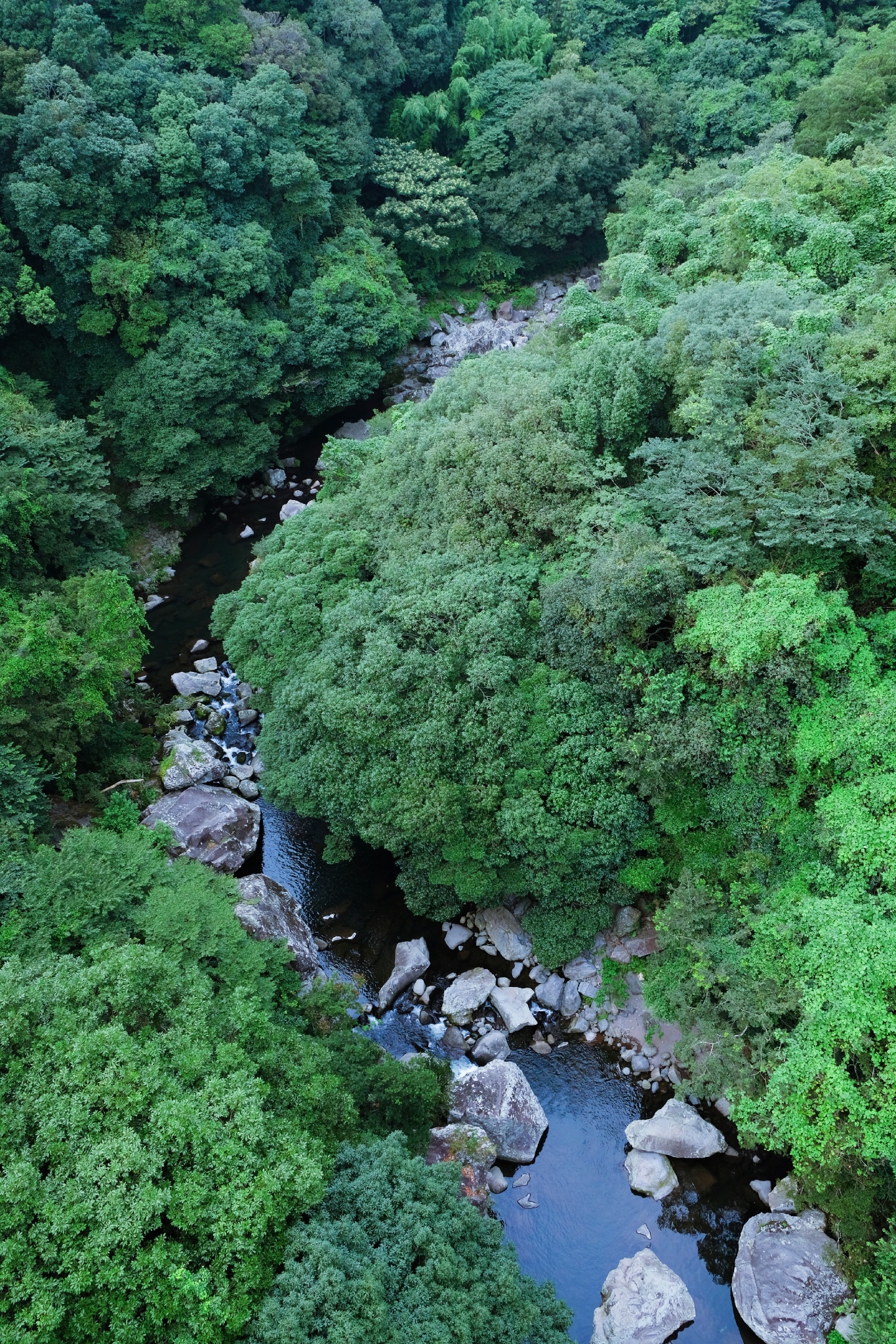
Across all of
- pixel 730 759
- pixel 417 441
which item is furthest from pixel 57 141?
pixel 730 759

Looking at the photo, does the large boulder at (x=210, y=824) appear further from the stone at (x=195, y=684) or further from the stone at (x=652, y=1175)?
the stone at (x=652, y=1175)

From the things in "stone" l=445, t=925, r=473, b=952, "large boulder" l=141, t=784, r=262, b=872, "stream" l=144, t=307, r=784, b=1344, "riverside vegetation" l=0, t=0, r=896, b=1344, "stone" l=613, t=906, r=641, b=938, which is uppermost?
"riverside vegetation" l=0, t=0, r=896, b=1344

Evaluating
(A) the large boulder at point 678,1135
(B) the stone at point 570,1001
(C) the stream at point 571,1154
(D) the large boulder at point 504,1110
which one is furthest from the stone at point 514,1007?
(A) the large boulder at point 678,1135

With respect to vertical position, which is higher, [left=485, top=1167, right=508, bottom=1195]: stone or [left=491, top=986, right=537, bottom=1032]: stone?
[left=491, top=986, right=537, bottom=1032]: stone

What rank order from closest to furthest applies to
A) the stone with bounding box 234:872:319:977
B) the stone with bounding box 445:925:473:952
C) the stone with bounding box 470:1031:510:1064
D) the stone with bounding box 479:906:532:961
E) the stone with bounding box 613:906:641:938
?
1. the stone with bounding box 470:1031:510:1064
2. the stone with bounding box 234:872:319:977
3. the stone with bounding box 613:906:641:938
4. the stone with bounding box 479:906:532:961
5. the stone with bounding box 445:925:473:952

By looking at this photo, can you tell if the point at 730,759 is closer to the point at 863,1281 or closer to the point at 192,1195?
the point at 863,1281

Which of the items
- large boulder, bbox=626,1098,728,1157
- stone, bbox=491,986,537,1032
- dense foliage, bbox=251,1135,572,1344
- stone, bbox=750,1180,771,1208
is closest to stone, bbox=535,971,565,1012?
stone, bbox=491,986,537,1032

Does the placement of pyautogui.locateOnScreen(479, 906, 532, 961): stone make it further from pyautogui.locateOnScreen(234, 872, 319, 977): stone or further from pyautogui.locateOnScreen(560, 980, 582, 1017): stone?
pyautogui.locateOnScreen(234, 872, 319, 977): stone

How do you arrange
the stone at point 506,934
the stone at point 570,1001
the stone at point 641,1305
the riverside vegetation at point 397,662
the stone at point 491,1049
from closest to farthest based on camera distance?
the riverside vegetation at point 397,662, the stone at point 641,1305, the stone at point 491,1049, the stone at point 570,1001, the stone at point 506,934
